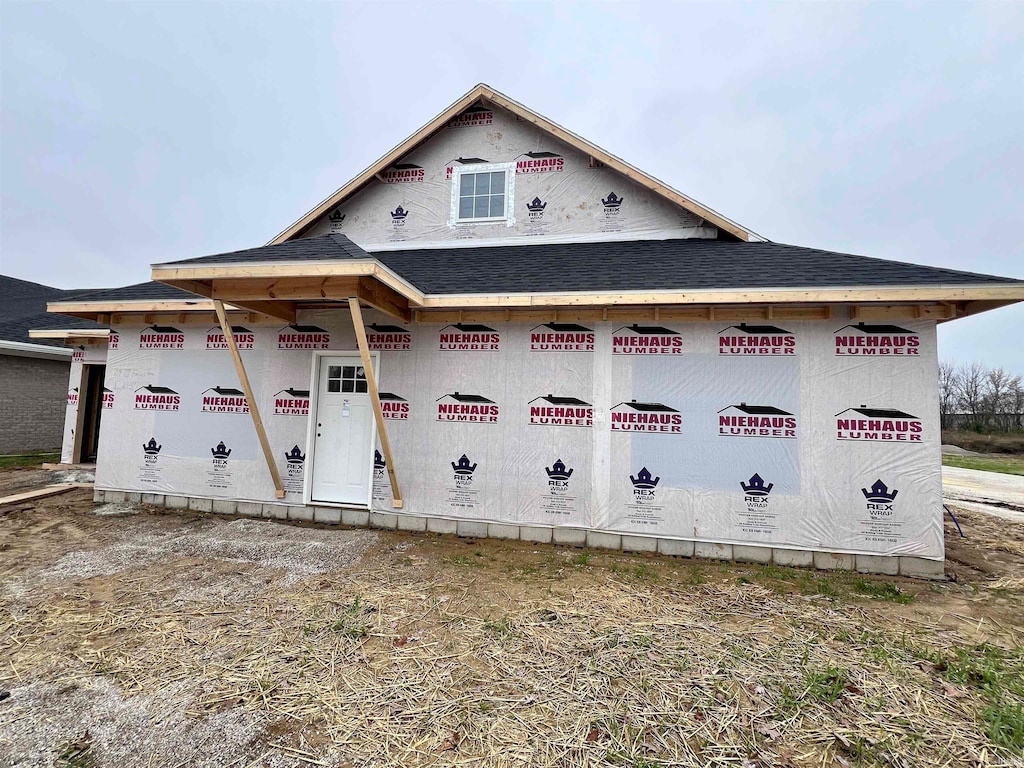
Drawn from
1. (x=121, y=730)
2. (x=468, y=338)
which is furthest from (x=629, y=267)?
(x=121, y=730)

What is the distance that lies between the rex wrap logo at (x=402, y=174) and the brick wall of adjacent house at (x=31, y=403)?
39.6 ft

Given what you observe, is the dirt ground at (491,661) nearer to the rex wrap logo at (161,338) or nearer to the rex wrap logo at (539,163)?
the rex wrap logo at (161,338)

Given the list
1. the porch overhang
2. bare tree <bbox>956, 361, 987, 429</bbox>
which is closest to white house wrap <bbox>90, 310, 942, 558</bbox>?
the porch overhang

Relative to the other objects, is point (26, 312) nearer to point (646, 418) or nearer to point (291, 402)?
point (291, 402)

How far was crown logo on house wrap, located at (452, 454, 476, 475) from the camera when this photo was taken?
5934 millimetres

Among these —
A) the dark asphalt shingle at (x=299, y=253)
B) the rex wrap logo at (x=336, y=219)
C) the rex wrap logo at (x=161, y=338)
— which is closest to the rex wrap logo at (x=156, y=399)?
the rex wrap logo at (x=161, y=338)

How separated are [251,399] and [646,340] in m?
5.51

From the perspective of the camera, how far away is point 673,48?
19.3 metres

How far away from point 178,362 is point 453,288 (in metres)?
4.99

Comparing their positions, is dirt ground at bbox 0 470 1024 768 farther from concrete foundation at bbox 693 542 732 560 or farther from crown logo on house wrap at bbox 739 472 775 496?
crown logo on house wrap at bbox 739 472 775 496

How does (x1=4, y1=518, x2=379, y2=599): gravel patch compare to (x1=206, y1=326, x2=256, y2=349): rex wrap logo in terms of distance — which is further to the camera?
(x1=206, y1=326, x2=256, y2=349): rex wrap logo

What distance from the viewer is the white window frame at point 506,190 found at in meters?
7.70

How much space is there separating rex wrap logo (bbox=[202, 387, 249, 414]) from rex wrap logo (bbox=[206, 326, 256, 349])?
71 cm

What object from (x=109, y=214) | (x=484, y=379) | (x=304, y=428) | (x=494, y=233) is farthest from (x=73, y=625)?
(x=109, y=214)
